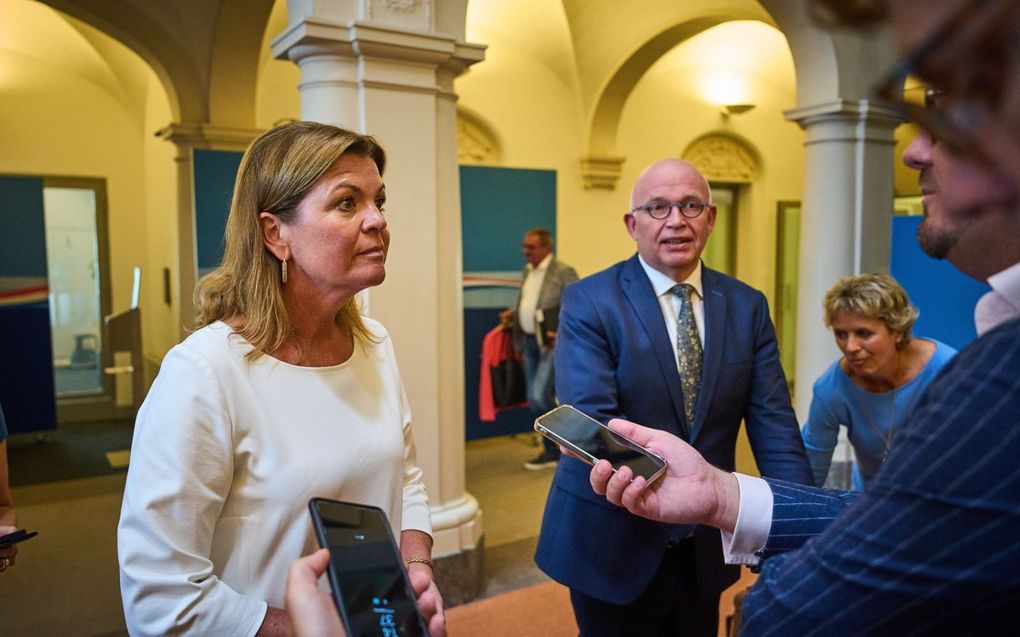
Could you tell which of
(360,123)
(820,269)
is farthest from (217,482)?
(820,269)

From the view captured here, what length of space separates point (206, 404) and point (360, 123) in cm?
225

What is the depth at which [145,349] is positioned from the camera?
32.2 ft

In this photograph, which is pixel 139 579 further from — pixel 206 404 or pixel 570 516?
pixel 570 516

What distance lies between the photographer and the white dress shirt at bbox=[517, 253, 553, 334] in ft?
21.7

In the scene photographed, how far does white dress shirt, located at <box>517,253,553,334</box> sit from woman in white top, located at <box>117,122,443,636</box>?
187 inches

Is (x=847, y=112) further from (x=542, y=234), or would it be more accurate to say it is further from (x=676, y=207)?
(x=676, y=207)

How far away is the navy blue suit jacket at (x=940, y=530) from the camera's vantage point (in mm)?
657

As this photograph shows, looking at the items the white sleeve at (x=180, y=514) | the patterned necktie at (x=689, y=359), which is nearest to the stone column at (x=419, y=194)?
the patterned necktie at (x=689, y=359)

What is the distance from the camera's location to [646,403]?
7.40ft

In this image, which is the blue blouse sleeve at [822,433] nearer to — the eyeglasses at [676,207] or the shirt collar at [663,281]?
the shirt collar at [663,281]

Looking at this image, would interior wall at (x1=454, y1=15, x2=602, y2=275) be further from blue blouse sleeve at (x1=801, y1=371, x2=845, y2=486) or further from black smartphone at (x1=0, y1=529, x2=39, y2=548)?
black smartphone at (x1=0, y1=529, x2=39, y2=548)

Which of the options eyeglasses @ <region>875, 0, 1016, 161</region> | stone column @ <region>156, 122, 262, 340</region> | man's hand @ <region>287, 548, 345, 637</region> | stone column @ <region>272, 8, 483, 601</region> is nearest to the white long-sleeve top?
man's hand @ <region>287, 548, 345, 637</region>

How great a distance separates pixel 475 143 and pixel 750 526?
26.4ft

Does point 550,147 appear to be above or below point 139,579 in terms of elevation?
above
